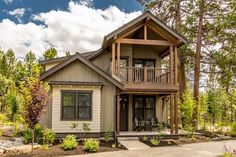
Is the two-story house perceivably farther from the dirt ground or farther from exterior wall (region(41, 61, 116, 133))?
the dirt ground

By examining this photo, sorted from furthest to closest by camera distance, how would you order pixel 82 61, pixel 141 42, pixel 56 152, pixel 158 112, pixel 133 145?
1. pixel 158 112
2. pixel 141 42
3. pixel 82 61
4. pixel 133 145
5. pixel 56 152

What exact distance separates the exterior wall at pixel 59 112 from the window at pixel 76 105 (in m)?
0.22

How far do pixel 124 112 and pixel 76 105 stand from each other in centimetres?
466

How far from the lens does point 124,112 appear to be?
2108 centimetres

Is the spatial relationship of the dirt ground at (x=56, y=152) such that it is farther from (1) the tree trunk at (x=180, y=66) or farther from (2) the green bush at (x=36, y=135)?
(1) the tree trunk at (x=180, y=66)

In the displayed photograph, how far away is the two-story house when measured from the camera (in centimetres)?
1733

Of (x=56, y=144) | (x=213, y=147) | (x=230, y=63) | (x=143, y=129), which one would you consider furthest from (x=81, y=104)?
(x=230, y=63)

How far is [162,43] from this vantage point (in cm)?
1905

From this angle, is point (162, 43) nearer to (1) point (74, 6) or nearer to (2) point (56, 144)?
(2) point (56, 144)

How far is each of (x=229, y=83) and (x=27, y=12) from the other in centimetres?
1934

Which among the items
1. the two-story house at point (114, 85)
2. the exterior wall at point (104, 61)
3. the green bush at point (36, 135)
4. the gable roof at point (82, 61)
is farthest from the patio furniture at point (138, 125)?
the green bush at point (36, 135)

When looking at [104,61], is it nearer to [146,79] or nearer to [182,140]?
[146,79]

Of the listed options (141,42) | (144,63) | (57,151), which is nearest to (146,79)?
(141,42)

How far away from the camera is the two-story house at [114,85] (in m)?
17.3
